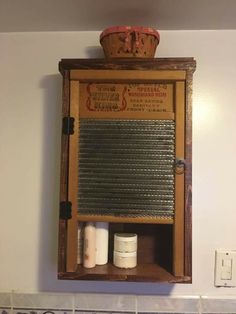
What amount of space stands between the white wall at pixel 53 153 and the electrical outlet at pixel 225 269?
0.07 ft

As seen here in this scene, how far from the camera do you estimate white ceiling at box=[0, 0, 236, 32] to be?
97 centimetres

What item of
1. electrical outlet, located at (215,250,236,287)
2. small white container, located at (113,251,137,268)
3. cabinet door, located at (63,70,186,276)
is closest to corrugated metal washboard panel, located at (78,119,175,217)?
cabinet door, located at (63,70,186,276)

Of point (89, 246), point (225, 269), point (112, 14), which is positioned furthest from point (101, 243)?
point (112, 14)

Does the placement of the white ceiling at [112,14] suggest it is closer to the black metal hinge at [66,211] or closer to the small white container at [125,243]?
the black metal hinge at [66,211]

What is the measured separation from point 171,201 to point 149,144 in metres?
0.19

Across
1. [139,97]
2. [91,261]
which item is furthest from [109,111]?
[91,261]

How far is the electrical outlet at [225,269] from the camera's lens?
1.11 m

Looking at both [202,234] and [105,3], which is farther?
[202,234]

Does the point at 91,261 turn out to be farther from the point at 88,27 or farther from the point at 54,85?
the point at 88,27

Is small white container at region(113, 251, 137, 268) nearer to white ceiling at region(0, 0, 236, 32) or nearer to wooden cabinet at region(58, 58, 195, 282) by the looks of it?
wooden cabinet at region(58, 58, 195, 282)

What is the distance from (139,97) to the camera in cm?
98

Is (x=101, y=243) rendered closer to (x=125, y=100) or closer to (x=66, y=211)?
(x=66, y=211)

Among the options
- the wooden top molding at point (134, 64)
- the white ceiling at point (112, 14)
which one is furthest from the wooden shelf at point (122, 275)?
the white ceiling at point (112, 14)

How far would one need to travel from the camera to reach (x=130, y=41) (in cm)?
97
